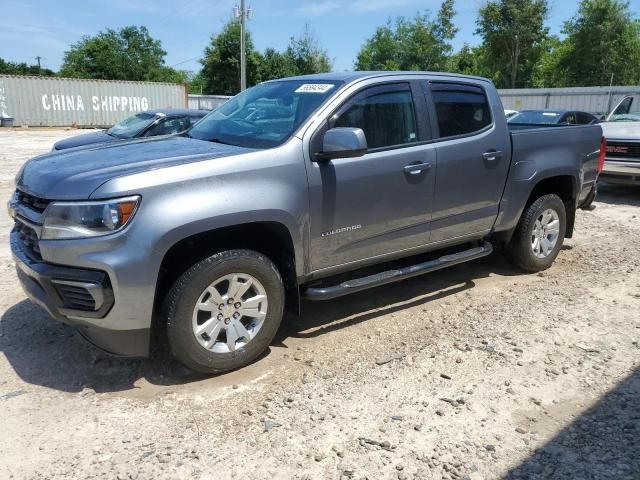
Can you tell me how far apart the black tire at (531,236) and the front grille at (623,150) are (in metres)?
4.98

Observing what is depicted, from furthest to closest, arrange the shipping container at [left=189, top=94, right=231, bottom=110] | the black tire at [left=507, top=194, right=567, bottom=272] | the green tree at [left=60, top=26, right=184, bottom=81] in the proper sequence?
the green tree at [left=60, top=26, right=184, bottom=81]
the shipping container at [left=189, top=94, right=231, bottom=110]
the black tire at [left=507, top=194, right=567, bottom=272]

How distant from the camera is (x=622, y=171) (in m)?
9.62

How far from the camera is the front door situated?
3717 mm

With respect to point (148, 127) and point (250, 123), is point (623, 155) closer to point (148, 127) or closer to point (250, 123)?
point (250, 123)

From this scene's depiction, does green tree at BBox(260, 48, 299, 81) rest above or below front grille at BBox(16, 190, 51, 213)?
above

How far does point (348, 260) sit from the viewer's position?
3.98 m

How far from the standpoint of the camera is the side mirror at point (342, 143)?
3.49 m

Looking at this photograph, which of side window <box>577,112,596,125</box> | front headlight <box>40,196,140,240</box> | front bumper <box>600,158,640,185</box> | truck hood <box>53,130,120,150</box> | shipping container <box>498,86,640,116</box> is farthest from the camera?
shipping container <box>498,86,640,116</box>

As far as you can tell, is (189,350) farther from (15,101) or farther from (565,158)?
(15,101)

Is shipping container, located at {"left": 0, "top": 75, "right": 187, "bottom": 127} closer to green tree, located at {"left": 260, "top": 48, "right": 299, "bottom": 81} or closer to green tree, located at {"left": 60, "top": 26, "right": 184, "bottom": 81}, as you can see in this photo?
green tree, located at {"left": 260, "top": 48, "right": 299, "bottom": 81}

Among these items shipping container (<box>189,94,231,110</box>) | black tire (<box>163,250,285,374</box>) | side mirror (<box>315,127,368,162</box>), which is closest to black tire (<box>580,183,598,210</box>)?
side mirror (<box>315,127,368,162</box>)

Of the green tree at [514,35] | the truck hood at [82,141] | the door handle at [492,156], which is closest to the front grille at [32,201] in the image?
the door handle at [492,156]

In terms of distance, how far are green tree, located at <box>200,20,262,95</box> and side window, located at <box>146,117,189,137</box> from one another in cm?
4132

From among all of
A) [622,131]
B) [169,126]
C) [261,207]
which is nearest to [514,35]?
[622,131]
